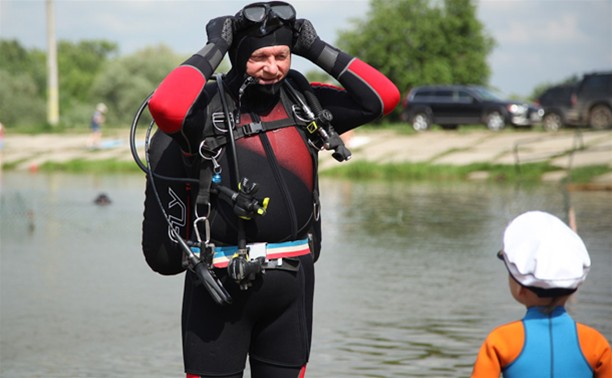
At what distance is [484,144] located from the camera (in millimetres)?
30062

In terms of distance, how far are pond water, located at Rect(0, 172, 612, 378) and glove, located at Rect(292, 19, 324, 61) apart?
3049 mm

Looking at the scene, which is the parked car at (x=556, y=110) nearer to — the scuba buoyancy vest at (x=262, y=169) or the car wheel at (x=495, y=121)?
the car wheel at (x=495, y=121)

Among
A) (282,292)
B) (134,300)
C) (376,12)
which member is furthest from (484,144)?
(376,12)

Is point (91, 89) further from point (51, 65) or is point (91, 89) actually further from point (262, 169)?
point (262, 169)

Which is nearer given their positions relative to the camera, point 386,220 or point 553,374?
point 553,374

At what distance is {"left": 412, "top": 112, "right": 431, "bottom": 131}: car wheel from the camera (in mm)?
35906

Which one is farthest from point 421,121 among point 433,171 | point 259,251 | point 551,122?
point 259,251

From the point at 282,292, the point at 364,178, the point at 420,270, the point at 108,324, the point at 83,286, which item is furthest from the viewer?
the point at 364,178

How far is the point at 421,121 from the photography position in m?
36.0

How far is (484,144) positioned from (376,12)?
32098 millimetres

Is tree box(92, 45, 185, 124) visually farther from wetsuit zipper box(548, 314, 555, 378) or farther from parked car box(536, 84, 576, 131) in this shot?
wetsuit zipper box(548, 314, 555, 378)

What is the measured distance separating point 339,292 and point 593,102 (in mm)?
23662

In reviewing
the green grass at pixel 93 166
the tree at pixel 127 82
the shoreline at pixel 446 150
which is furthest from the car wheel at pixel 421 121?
the tree at pixel 127 82

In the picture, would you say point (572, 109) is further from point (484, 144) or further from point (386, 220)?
point (386, 220)
